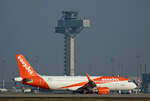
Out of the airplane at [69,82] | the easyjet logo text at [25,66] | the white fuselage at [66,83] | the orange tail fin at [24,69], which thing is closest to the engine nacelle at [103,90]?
the airplane at [69,82]

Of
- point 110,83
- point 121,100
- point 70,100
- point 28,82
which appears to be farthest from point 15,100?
point 110,83

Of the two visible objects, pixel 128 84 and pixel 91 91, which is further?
pixel 128 84

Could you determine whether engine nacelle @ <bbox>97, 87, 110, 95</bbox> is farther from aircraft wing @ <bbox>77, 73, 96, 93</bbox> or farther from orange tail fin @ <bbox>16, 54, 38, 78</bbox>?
orange tail fin @ <bbox>16, 54, 38, 78</bbox>

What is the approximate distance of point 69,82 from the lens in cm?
11725

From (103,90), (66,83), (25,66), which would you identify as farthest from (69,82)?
(25,66)

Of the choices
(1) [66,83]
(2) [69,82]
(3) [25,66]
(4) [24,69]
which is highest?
(3) [25,66]

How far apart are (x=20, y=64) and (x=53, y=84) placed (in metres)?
8.68

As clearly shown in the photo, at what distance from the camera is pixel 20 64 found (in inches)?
4555

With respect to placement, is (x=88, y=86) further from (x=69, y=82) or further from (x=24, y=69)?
(x=24, y=69)

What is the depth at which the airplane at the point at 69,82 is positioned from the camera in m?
114

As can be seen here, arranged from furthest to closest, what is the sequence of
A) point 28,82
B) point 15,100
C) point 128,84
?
point 128,84
point 28,82
point 15,100

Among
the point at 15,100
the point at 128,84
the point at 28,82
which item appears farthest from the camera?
the point at 128,84

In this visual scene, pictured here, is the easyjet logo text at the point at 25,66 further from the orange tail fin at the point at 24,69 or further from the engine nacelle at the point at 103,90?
the engine nacelle at the point at 103,90

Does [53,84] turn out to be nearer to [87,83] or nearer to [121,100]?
[87,83]
